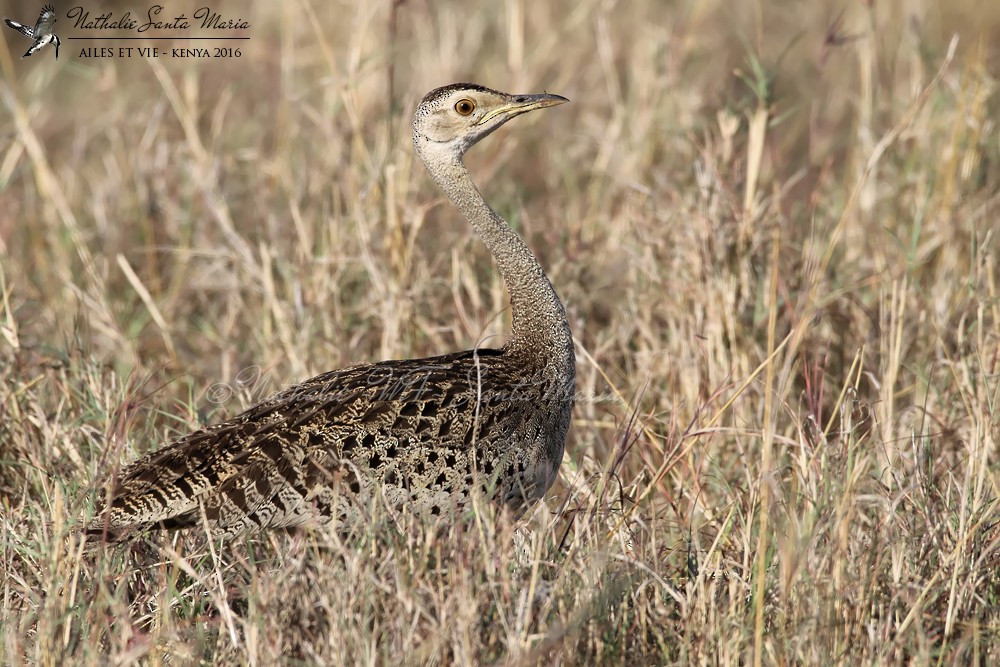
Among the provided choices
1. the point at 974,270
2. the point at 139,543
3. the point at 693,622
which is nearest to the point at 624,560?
the point at 693,622

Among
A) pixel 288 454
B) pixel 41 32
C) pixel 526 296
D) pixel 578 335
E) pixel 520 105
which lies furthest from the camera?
pixel 41 32

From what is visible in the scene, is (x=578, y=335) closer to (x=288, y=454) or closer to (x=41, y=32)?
(x=288, y=454)

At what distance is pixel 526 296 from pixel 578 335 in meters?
1.13

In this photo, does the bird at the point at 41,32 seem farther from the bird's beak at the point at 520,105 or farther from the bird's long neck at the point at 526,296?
the bird's long neck at the point at 526,296

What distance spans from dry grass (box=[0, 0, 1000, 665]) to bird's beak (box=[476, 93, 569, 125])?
825 millimetres

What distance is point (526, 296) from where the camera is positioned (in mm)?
3793

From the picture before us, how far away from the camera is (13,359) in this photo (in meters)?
4.43

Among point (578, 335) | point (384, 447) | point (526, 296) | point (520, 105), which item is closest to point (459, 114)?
point (520, 105)

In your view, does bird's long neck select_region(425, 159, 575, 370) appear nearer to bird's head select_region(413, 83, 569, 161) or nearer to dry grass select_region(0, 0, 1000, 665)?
bird's head select_region(413, 83, 569, 161)

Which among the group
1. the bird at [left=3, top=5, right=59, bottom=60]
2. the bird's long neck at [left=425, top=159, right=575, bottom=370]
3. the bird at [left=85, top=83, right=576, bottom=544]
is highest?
the bird at [left=3, top=5, right=59, bottom=60]

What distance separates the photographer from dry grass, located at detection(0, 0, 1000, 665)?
116 inches

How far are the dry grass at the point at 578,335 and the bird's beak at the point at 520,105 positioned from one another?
825 millimetres

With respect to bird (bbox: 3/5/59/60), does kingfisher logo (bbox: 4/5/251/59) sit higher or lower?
higher

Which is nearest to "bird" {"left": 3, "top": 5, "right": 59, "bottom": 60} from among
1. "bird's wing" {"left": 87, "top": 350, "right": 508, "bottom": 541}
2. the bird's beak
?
the bird's beak
